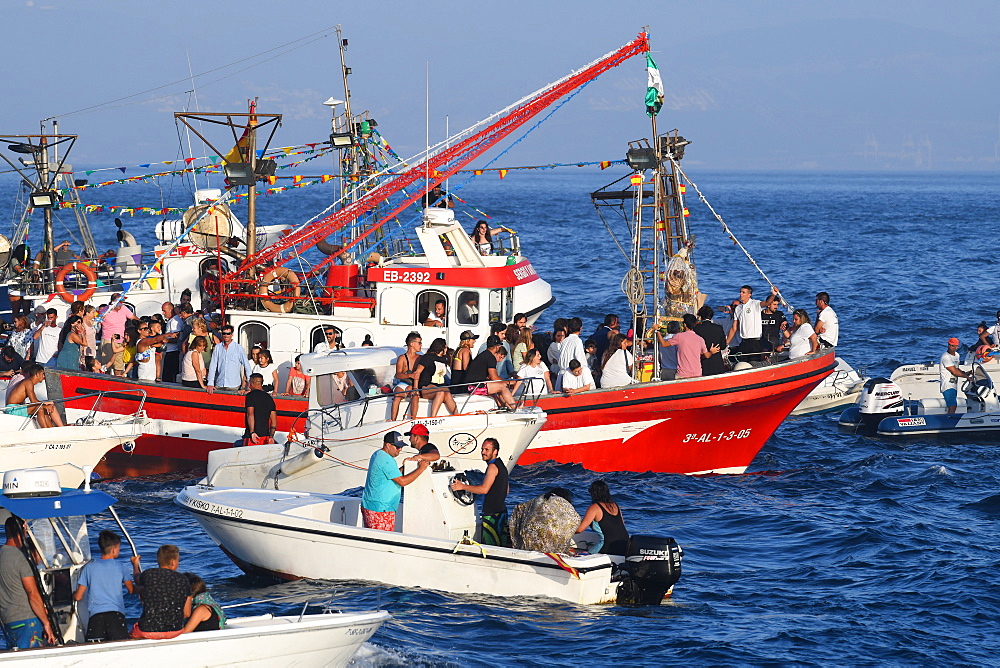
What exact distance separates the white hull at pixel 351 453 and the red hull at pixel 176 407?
2.13 metres

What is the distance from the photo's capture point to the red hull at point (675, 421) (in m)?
18.9

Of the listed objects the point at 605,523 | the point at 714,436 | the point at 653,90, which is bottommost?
the point at 605,523

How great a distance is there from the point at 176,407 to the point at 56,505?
893 cm

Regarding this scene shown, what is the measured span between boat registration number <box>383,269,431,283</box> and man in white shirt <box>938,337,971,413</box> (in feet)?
32.0

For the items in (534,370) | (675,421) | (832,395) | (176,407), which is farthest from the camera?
(832,395)

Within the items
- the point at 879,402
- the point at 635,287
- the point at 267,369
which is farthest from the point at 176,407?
the point at 879,402

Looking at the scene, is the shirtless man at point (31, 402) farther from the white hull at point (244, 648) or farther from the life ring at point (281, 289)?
the white hull at point (244, 648)

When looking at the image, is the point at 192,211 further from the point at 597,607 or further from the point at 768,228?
the point at 768,228

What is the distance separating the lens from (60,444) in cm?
1800

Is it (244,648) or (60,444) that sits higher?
(60,444)

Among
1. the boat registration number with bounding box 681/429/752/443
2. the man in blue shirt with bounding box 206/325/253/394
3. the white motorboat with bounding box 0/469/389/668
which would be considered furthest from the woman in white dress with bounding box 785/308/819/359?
the white motorboat with bounding box 0/469/389/668

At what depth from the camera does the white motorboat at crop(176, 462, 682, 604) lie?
43.7 feet

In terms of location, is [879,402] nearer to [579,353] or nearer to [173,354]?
[579,353]

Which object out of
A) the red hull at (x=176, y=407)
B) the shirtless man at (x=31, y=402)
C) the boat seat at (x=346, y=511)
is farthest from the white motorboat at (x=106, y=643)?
the red hull at (x=176, y=407)
